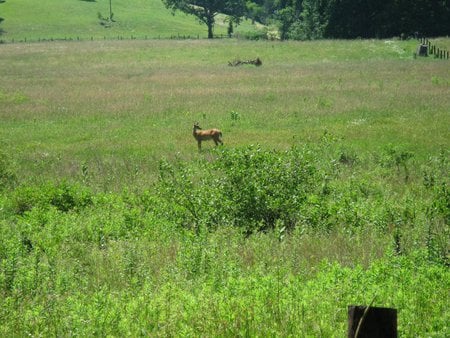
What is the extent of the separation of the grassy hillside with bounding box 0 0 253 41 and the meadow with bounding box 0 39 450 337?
254 feet

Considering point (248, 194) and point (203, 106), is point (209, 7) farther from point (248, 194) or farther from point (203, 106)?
point (248, 194)

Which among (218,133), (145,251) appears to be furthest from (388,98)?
(145,251)

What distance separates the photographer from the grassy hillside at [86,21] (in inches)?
4129

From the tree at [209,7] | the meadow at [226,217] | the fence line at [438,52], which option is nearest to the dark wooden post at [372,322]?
the meadow at [226,217]

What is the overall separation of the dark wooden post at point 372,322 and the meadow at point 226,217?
1.64m

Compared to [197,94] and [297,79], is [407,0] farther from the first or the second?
[197,94]

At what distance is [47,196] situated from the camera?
14180mm

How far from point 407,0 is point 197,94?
1878 inches

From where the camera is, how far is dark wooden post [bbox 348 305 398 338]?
13.3 feet

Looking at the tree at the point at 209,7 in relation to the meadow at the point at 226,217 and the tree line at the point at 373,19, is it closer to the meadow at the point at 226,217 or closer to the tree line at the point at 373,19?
the tree line at the point at 373,19

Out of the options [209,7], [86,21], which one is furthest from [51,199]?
[86,21]

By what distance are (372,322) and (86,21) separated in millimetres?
117719

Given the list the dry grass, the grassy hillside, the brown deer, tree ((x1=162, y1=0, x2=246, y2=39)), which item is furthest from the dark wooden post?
the grassy hillside

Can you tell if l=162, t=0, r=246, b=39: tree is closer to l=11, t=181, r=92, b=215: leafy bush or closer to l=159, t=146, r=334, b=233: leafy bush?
l=11, t=181, r=92, b=215: leafy bush
